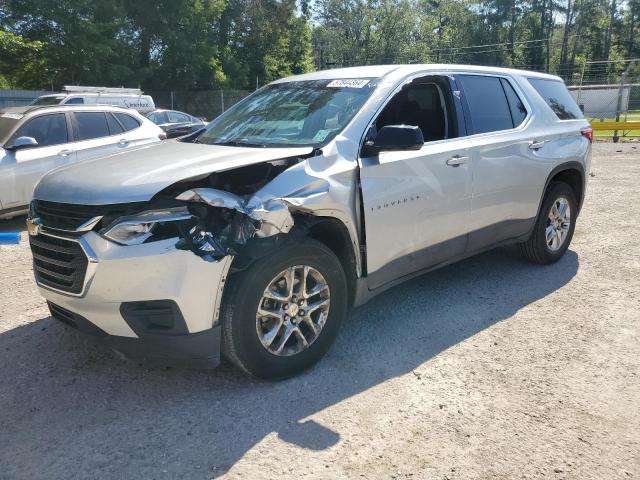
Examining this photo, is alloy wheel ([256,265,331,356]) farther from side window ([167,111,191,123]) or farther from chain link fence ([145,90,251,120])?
chain link fence ([145,90,251,120])

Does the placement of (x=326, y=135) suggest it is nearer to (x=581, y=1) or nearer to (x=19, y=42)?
(x=19, y=42)

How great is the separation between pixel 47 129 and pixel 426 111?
5.74 m

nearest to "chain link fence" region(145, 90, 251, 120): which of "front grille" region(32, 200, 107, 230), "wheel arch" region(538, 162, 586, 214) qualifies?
"wheel arch" region(538, 162, 586, 214)

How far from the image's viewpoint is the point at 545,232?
5.43 m

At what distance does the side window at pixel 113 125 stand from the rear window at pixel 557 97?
600 centimetres

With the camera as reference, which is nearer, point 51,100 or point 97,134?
point 97,134

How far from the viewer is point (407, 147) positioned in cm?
352

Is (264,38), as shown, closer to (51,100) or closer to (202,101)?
(202,101)

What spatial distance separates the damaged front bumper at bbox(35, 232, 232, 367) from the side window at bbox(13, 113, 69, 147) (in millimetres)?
5324

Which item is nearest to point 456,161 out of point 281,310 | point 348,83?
point 348,83

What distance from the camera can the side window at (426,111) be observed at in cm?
418

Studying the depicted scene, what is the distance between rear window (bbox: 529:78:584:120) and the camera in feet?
17.9

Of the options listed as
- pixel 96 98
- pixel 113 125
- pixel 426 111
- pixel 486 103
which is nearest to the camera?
pixel 426 111

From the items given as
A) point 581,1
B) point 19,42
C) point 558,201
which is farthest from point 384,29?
point 558,201
